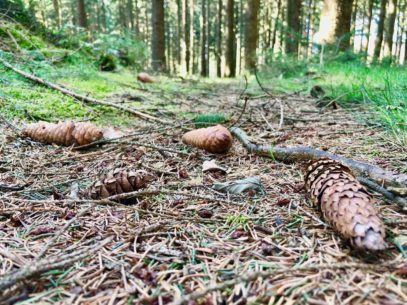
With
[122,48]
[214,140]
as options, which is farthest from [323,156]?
[122,48]

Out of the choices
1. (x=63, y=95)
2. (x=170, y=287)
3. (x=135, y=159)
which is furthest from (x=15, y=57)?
(x=170, y=287)

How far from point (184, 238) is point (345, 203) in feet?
1.92

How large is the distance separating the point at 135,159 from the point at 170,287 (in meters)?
1.34

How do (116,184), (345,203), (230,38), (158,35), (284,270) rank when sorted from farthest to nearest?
1. (230,38)
2. (158,35)
3. (116,184)
4. (345,203)
5. (284,270)

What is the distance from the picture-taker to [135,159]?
2.25m

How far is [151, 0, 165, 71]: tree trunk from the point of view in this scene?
959cm

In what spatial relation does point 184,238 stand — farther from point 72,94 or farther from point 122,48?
point 122,48

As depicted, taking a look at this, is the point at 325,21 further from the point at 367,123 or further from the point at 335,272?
the point at 335,272

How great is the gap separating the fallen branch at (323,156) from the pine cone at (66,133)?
1102 millimetres

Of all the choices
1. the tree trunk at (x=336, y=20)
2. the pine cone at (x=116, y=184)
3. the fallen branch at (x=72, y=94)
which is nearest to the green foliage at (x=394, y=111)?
the pine cone at (x=116, y=184)

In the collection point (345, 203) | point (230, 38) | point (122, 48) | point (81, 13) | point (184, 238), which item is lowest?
point (184, 238)

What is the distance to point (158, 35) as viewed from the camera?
9.92m

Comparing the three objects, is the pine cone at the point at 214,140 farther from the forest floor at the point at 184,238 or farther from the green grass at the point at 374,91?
the green grass at the point at 374,91

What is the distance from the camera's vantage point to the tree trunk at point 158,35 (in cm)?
959
